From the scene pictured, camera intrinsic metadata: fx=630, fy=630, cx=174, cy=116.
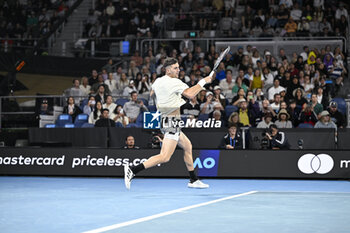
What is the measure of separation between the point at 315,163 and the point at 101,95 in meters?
8.47

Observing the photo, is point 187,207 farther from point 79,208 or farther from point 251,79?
point 251,79

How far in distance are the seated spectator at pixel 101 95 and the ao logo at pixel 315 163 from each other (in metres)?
7.84

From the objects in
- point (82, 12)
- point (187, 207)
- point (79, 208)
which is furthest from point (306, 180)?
point (82, 12)

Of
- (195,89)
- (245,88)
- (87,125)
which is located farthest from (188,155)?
(245,88)

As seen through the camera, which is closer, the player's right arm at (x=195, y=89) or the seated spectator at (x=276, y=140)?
the player's right arm at (x=195, y=89)

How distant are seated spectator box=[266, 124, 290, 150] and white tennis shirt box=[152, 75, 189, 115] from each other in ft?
18.0

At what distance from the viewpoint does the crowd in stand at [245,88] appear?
60.5 ft

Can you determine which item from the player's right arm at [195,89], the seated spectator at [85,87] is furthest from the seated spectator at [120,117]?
the player's right arm at [195,89]

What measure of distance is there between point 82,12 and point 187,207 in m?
24.2

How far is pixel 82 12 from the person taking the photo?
105 feet

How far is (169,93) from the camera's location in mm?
11258

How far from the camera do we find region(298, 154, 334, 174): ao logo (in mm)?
14734

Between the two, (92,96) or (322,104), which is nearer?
(322,104)

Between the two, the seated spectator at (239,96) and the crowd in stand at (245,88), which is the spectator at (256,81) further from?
the seated spectator at (239,96)
